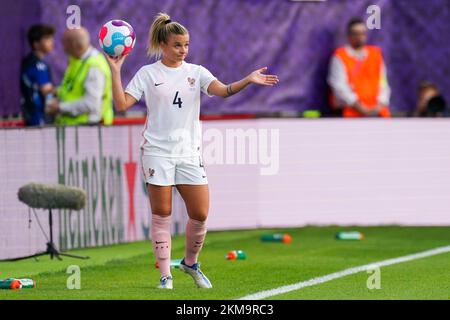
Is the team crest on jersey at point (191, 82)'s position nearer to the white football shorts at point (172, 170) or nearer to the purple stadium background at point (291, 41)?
the white football shorts at point (172, 170)

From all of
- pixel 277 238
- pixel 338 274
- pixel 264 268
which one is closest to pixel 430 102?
pixel 277 238

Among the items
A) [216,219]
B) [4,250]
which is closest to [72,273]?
[4,250]

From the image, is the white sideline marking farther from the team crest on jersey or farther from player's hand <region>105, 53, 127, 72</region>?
player's hand <region>105, 53, 127, 72</region>

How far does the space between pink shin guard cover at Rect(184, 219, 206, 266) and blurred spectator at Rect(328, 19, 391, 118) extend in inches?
287

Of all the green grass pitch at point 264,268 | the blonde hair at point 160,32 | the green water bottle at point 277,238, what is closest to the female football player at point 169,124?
the blonde hair at point 160,32

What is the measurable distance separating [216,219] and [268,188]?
29.6 inches

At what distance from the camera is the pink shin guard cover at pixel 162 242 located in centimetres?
1121

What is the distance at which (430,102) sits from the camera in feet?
60.6

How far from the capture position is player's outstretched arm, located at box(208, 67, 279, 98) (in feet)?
35.4

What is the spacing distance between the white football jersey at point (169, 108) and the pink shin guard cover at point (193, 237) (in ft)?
1.79

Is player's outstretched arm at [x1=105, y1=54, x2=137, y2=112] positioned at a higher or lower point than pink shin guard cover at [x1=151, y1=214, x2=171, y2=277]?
higher

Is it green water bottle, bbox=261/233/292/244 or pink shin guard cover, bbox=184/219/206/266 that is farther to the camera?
green water bottle, bbox=261/233/292/244

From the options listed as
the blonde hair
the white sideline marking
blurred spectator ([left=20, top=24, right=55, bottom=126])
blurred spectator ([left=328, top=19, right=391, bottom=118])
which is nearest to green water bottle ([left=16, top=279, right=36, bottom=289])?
the white sideline marking
